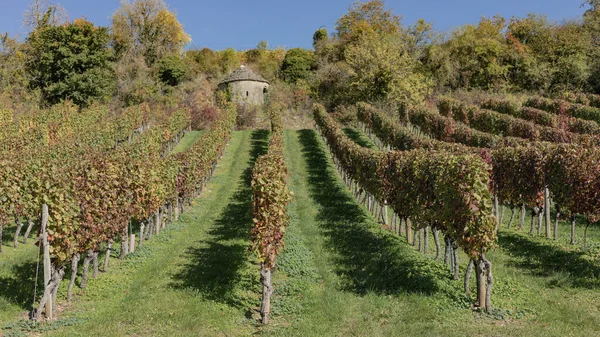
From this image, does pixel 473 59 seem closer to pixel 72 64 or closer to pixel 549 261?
pixel 72 64

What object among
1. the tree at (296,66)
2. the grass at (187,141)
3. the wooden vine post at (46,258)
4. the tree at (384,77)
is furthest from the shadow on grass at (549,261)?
the tree at (296,66)

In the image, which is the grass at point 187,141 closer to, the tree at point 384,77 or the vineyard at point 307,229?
the vineyard at point 307,229

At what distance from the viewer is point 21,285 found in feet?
40.9

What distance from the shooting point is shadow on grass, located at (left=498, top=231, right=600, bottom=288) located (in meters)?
12.6

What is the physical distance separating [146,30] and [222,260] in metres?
61.0

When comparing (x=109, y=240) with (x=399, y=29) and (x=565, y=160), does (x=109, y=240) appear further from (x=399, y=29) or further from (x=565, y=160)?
(x=399, y=29)

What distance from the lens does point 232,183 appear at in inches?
1124

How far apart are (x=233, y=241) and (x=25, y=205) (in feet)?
24.9

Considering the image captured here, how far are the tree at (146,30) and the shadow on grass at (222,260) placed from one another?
165ft

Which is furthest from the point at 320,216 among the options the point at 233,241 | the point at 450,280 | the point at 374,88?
the point at 374,88

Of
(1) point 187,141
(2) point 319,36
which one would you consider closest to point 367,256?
(1) point 187,141

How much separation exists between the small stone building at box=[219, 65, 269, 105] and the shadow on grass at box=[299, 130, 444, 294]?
3856 cm

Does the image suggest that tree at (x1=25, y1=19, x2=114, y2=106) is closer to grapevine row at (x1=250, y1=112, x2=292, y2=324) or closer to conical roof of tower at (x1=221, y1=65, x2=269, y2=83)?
conical roof of tower at (x1=221, y1=65, x2=269, y2=83)

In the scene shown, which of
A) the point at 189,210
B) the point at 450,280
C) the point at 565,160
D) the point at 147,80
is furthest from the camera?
the point at 147,80
